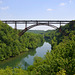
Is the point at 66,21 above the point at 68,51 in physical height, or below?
above

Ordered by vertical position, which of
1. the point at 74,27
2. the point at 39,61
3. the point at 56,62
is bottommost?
the point at 39,61

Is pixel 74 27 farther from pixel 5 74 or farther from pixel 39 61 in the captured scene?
pixel 5 74

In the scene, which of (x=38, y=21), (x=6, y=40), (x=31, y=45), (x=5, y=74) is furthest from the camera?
(x=31, y=45)

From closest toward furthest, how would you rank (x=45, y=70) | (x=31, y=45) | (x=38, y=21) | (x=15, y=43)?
(x=45, y=70) → (x=38, y=21) → (x=15, y=43) → (x=31, y=45)

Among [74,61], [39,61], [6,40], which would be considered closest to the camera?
[74,61]

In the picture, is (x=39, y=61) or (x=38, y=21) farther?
(x=38, y=21)

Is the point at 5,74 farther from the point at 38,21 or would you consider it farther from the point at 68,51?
the point at 38,21

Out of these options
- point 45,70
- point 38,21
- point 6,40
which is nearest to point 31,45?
point 6,40

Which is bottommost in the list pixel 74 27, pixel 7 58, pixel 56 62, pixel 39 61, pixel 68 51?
pixel 7 58

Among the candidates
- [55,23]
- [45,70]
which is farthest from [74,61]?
[55,23]
